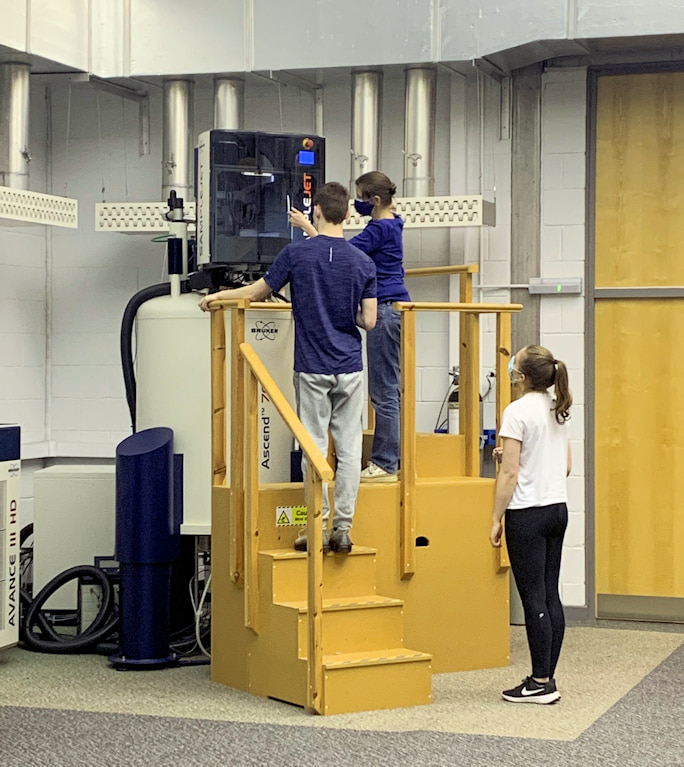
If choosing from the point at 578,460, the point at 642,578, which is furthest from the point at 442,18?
the point at 642,578

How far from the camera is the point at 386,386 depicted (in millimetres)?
5895

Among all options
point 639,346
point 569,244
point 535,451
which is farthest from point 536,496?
point 569,244

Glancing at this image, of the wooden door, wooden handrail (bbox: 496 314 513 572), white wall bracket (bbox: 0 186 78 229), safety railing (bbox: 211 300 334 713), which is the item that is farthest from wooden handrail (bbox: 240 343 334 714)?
the wooden door

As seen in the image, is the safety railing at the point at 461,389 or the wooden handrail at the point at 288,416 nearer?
the wooden handrail at the point at 288,416

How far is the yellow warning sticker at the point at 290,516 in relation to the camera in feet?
18.3

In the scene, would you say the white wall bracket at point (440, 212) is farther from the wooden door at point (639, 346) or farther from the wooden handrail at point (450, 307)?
the wooden handrail at point (450, 307)

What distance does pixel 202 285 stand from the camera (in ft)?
20.6

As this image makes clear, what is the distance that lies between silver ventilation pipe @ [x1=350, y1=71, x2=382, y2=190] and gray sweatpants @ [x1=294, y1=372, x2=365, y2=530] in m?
2.18

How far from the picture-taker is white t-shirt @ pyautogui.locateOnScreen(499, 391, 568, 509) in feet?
16.8

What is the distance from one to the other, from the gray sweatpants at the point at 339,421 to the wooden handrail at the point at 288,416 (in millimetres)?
117

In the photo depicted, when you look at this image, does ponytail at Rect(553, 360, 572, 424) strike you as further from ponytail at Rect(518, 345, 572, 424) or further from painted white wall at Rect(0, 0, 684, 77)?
painted white wall at Rect(0, 0, 684, 77)

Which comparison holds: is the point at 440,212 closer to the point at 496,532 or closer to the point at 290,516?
the point at 290,516

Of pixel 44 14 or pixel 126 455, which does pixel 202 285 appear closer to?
pixel 126 455

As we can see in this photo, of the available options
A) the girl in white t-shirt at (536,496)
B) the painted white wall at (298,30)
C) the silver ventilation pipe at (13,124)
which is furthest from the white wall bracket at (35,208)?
the girl in white t-shirt at (536,496)
